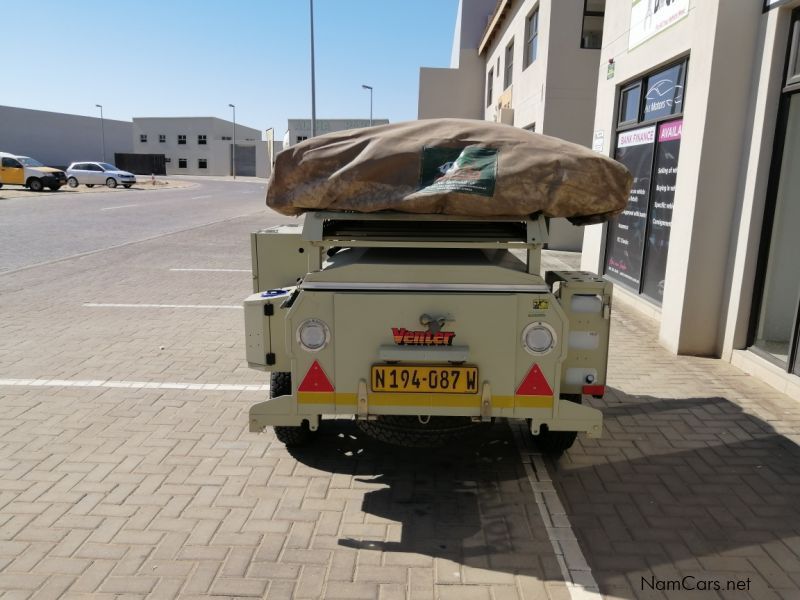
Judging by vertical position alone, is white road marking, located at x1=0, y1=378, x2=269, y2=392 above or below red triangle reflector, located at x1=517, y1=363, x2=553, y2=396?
below

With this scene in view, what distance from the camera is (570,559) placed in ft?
11.0

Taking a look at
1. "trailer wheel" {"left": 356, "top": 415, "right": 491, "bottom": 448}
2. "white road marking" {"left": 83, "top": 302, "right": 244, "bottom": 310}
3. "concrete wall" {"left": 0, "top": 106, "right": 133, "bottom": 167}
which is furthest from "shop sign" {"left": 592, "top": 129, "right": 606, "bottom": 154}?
"concrete wall" {"left": 0, "top": 106, "right": 133, "bottom": 167}

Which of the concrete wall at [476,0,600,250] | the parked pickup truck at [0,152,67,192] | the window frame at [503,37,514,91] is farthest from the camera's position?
the parked pickup truck at [0,152,67,192]

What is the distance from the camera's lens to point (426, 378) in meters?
3.71

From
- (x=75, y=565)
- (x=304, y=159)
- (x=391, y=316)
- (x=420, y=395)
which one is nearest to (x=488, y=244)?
(x=391, y=316)

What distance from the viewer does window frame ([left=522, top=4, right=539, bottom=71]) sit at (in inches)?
688

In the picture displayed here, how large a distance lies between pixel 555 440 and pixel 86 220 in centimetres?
2066

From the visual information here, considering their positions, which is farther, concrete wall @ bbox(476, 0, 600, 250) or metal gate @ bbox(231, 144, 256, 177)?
metal gate @ bbox(231, 144, 256, 177)

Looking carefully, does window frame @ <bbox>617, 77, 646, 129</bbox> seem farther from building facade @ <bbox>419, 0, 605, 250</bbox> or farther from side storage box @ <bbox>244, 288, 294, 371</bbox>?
side storage box @ <bbox>244, 288, 294, 371</bbox>

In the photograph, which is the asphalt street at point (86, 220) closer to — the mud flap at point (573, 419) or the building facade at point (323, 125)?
the mud flap at point (573, 419)

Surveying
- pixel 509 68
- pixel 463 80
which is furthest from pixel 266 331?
pixel 463 80

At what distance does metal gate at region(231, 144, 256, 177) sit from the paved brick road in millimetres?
85934

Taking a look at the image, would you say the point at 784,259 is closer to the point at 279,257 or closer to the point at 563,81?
the point at 279,257

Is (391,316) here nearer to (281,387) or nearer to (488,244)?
(488,244)
